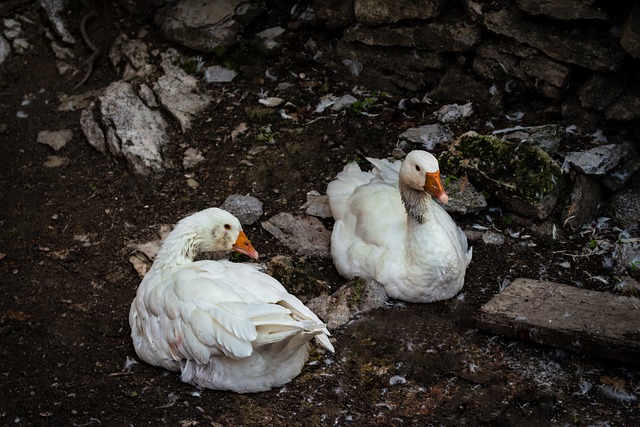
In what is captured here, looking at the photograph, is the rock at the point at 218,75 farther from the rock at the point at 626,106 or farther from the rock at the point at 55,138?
the rock at the point at 626,106

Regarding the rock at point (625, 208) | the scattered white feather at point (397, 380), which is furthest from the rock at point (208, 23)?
the scattered white feather at point (397, 380)

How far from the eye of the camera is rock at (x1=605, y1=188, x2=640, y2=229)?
6.49 metres

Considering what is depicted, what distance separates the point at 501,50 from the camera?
7258mm

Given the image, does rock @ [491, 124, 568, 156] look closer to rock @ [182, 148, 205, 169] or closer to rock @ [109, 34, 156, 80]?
rock @ [182, 148, 205, 169]

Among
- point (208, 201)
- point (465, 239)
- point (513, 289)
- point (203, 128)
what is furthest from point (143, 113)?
point (513, 289)

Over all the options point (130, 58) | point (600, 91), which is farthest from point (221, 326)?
point (130, 58)

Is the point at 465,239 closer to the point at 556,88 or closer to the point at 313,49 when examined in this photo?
the point at 556,88

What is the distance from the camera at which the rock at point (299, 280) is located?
604cm

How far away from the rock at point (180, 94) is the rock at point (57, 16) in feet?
4.79

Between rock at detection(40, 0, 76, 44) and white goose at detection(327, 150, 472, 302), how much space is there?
4.61 m

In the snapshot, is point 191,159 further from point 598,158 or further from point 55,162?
point 598,158

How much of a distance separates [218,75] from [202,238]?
3.20 metres

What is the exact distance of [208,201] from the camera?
7328 mm

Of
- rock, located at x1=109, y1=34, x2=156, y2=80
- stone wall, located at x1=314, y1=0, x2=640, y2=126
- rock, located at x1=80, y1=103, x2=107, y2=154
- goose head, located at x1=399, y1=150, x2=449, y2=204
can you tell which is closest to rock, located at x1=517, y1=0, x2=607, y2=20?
stone wall, located at x1=314, y1=0, x2=640, y2=126
